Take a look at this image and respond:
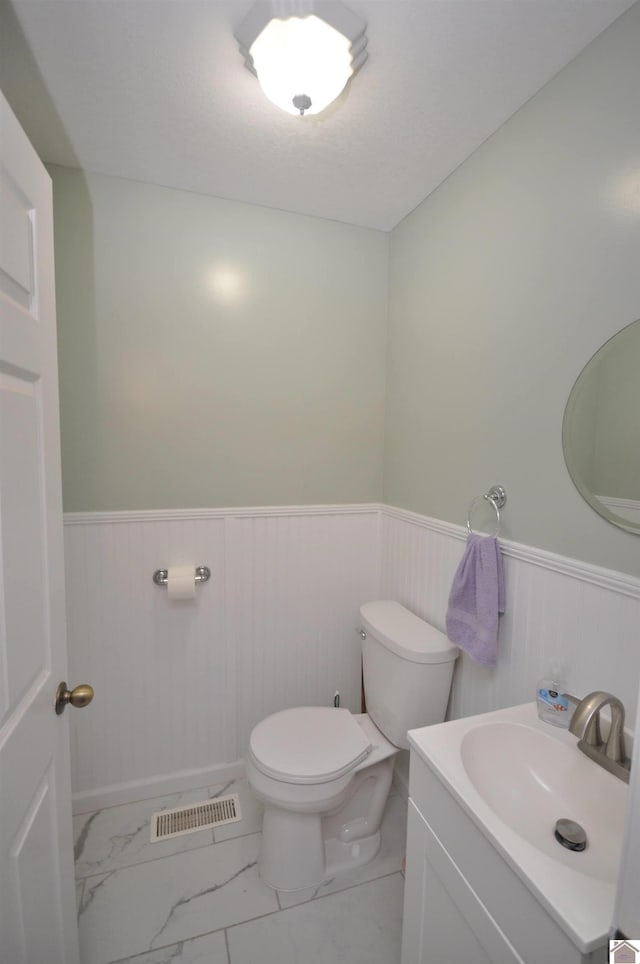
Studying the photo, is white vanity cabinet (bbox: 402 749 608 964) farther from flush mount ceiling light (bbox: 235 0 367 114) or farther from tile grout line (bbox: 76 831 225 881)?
flush mount ceiling light (bbox: 235 0 367 114)

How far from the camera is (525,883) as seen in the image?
0.67m

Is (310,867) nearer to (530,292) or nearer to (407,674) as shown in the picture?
(407,674)

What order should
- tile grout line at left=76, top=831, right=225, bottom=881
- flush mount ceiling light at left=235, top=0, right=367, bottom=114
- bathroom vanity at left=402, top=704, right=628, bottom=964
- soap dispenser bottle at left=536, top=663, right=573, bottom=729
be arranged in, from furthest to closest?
tile grout line at left=76, top=831, right=225, bottom=881 < soap dispenser bottle at left=536, top=663, right=573, bottom=729 < flush mount ceiling light at left=235, top=0, right=367, bottom=114 < bathroom vanity at left=402, top=704, right=628, bottom=964

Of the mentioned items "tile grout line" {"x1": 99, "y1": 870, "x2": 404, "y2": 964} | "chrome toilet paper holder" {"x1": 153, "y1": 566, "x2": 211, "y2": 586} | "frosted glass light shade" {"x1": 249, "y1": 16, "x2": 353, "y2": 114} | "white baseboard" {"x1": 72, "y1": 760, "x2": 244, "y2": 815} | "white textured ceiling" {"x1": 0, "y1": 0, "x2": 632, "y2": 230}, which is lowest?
"tile grout line" {"x1": 99, "y1": 870, "x2": 404, "y2": 964}

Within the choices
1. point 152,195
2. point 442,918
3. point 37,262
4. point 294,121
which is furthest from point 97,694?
point 294,121

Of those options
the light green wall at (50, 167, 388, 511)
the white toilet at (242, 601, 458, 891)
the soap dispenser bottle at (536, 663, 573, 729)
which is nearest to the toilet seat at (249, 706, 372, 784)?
the white toilet at (242, 601, 458, 891)

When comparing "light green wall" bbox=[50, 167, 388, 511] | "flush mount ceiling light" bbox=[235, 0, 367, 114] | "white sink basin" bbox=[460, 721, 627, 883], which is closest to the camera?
"white sink basin" bbox=[460, 721, 627, 883]

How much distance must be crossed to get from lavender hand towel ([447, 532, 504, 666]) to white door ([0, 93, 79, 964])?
1126mm

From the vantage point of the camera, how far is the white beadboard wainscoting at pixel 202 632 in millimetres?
1680

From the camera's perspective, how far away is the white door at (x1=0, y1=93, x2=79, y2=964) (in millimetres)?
697

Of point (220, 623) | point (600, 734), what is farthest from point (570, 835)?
point (220, 623)

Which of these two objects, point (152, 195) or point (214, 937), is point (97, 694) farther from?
point (152, 195)

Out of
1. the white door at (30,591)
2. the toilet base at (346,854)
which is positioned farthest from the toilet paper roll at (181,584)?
the toilet base at (346,854)

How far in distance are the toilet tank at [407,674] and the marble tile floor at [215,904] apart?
0.49 metres
